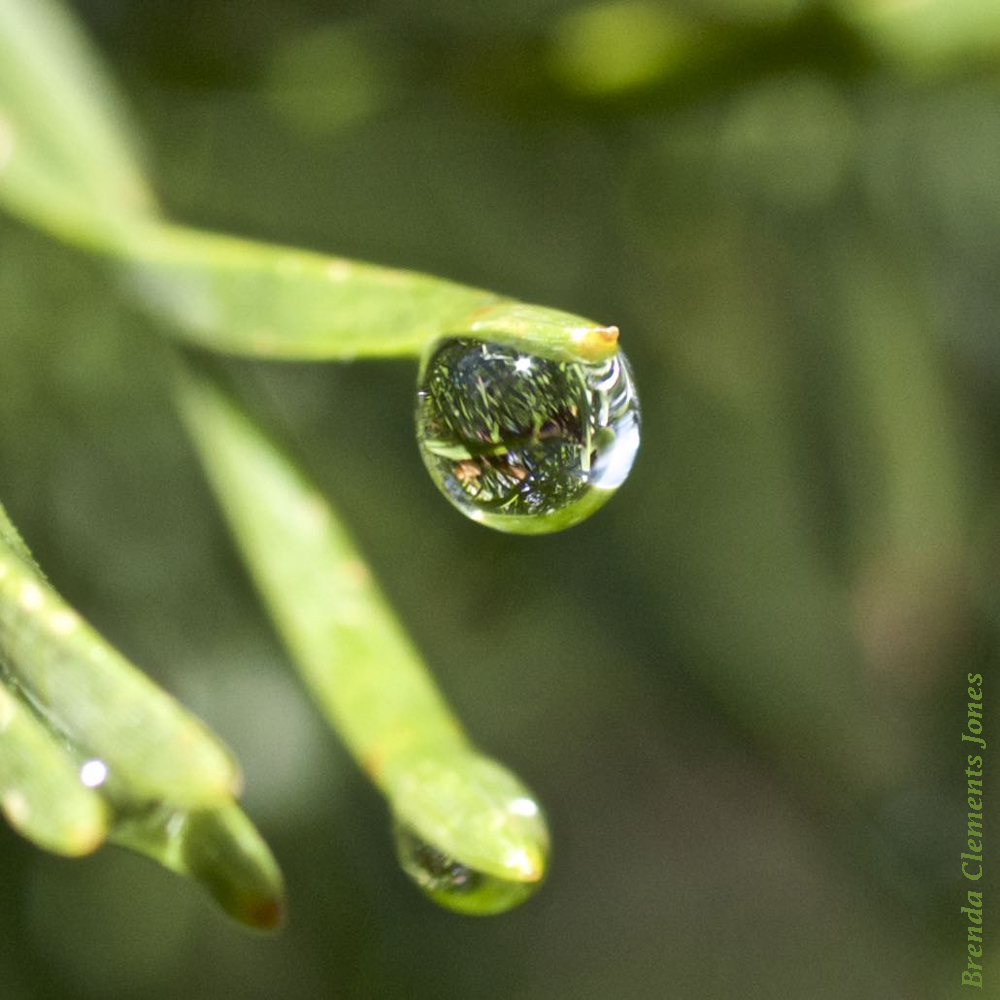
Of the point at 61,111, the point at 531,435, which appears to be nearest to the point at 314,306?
the point at 531,435

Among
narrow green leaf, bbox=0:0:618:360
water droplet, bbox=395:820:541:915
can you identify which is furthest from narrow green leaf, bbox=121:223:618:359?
water droplet, bbox=395:820:541:915

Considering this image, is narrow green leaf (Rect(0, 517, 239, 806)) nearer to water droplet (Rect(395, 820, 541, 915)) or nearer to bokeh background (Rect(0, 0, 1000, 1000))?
water droplet (Rect(395, 820, 541, 915))

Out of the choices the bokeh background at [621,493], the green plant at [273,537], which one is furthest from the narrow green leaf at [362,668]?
the bokeh background at [621,493]

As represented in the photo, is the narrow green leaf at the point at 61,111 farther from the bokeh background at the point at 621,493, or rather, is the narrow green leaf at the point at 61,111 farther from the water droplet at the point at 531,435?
the water droplet at the point at 531,435

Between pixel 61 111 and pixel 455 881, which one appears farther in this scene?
pixel 61 111

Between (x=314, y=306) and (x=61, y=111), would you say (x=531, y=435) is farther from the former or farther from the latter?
(x=61, y=111)

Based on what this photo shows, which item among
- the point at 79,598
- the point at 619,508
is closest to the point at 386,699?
the point at 79,598

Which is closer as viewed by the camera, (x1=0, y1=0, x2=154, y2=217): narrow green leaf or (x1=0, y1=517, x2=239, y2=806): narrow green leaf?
(x1=0, y1=517, x2=239, y2=806): narrow green leaf
